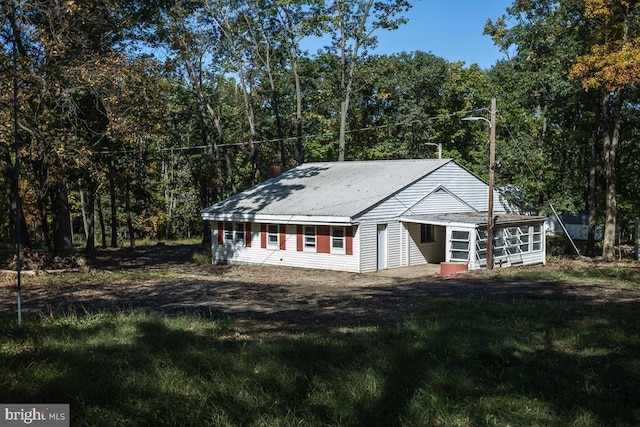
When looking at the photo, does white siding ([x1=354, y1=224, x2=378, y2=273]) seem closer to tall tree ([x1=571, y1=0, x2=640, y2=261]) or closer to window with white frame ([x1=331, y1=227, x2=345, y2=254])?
window with white frame ([x1=331, y1=227, x2=345, y2=254])

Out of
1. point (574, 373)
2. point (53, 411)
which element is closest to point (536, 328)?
point (574, 373)

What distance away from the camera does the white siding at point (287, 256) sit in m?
26.3

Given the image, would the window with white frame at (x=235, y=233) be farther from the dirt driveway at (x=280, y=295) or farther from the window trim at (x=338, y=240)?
the dirt driveway at (x=280, y=295)

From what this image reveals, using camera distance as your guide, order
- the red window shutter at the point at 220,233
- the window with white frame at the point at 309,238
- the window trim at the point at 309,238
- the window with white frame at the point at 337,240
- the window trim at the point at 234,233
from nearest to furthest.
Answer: the window with white frame at the point at 337,240
the window trim at the point at 309,238
the window with white frame at the point at 309,238
the window trim at the point at 234,233
the red window shutter at the point at 220,233

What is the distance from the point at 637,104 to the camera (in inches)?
1389

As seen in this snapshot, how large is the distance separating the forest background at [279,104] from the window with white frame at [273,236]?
7.00m

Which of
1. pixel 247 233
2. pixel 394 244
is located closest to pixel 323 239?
pixel 394 244

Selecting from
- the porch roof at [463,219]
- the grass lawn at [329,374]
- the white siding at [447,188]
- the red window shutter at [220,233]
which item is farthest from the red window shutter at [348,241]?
the grass lawn at [329,374]

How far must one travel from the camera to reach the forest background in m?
A: 19.8

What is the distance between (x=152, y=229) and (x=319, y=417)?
49845mm

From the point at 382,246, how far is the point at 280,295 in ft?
35.7

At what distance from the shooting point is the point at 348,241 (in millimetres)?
26328

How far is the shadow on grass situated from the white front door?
16.3 m

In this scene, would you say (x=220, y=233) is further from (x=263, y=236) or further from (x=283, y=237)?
(x=283, y=237)
